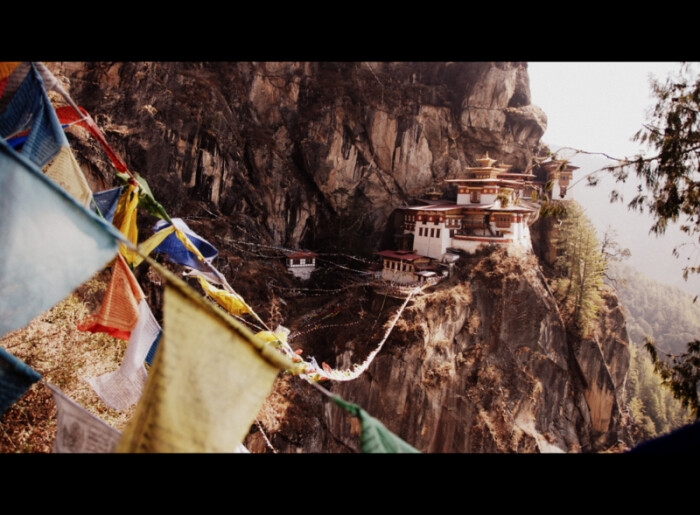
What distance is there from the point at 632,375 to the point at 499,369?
29522 mm

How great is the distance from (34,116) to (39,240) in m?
1.33

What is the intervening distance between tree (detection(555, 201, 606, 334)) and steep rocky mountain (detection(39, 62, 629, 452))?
1155 millimetres

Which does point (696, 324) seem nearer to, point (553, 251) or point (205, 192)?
point (553, 251)

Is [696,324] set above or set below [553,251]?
below

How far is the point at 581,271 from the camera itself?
17203mm

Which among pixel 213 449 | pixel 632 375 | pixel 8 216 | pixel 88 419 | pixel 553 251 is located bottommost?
pixel 632 375

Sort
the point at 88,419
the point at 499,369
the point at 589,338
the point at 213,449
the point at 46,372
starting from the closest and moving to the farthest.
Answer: the point at 213,449
the point at 88,419
the point at 46,372
the point at 499,369
the point at 589,338

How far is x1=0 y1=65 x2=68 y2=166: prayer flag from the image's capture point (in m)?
2.29

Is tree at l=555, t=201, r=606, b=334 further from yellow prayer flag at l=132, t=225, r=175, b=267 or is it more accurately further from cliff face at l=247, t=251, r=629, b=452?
yellow prayer flag at l=132, t=225, r=175, b=267

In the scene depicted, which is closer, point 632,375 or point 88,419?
point 88,419

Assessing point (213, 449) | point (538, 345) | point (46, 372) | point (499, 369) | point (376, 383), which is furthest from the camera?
point (538, 345)

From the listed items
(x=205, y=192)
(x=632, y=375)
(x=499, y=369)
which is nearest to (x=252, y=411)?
(x=499, y=369)

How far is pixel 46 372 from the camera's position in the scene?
5613 millimetres

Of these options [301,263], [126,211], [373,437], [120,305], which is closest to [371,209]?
[301,263]
